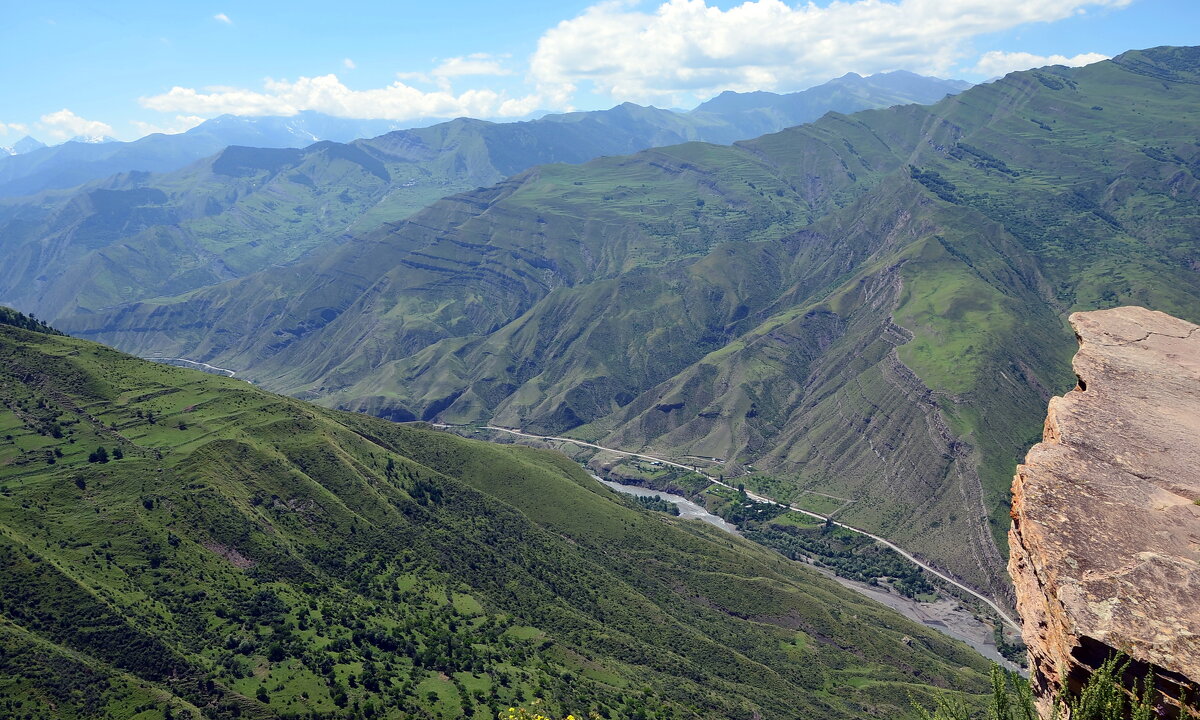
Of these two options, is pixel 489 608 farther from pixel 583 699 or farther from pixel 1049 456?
pixel 1049 456

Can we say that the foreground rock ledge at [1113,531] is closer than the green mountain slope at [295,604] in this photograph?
Yes

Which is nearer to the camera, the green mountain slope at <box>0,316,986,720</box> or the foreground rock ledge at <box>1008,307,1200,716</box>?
the foreground rock ledge at <box>1008,307,1200,716</box>

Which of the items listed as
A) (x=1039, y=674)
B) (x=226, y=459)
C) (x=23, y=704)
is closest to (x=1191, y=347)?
(x=1039, y=674)

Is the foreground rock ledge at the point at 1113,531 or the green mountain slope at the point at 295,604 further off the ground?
the foreground rock ledge at the point at 1113,531

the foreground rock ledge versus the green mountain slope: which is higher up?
the foreground rock ledge
